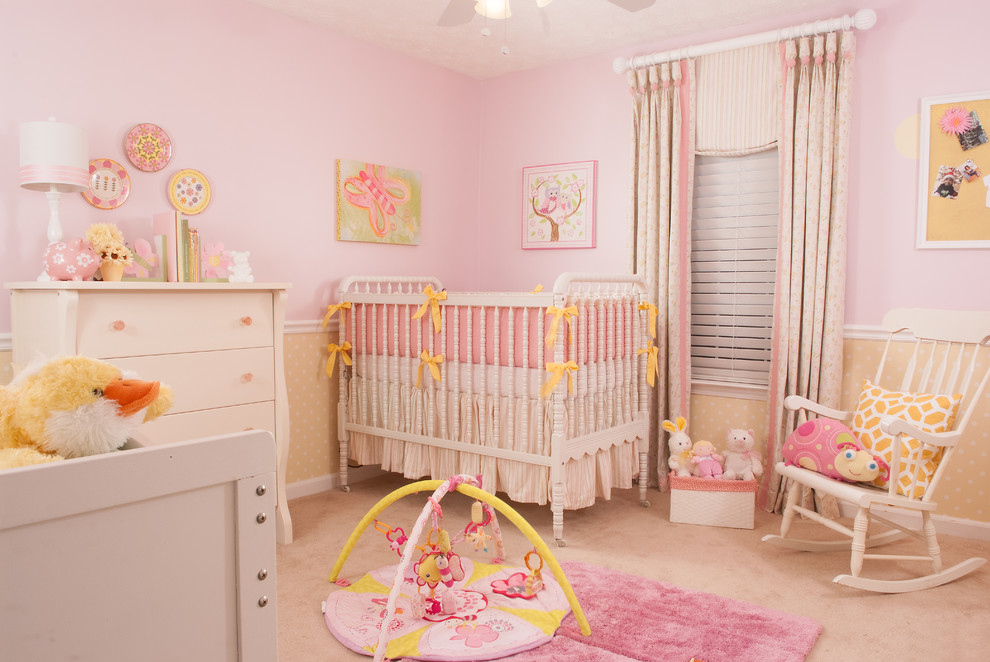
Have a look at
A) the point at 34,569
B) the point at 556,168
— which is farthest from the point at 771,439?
the point at 34,569

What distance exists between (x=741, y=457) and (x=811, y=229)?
3.63ft

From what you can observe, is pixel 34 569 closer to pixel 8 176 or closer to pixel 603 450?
pixel 8 176

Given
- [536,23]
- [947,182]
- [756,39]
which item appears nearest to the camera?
[947,182]

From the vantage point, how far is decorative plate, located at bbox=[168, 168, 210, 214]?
298 cm

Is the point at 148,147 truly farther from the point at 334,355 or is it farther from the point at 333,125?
the point at 334,355

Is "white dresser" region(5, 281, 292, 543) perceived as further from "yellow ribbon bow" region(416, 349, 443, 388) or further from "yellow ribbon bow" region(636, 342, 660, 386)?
"yellow ribbon bow" region(636, 342, 660, 386)

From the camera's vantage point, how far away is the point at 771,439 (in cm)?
339

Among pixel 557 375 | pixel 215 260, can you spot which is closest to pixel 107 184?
pixel 215 260

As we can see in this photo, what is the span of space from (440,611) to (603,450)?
1176mm

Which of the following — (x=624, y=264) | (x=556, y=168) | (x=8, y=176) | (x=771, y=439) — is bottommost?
(x=771, y=439)

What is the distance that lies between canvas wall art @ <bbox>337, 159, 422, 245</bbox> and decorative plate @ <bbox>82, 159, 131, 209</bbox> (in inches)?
43.0

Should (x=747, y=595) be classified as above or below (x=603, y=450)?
below

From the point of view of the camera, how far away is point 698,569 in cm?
262

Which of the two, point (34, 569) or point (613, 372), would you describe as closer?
point (34, 569)
